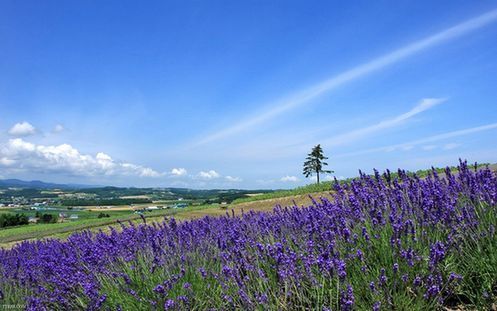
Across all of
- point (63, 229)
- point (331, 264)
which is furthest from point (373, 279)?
point (63, 229)

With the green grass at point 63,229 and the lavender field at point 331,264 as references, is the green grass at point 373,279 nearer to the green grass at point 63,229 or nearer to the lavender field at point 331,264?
the lavender field at point 331,264

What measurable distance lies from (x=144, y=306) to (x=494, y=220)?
9.32ft

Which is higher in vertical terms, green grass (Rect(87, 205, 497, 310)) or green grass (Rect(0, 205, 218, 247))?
green grass (Rect(87, 205, 497, 310))

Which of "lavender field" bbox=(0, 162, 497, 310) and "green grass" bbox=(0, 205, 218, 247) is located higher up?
"lavender field" bbox=(0, 162, 497, 310)

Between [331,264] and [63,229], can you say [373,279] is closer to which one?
[331,264]

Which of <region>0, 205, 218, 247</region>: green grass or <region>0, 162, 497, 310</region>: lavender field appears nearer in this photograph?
<region>0, 162, 497, 310</region>: lavender field

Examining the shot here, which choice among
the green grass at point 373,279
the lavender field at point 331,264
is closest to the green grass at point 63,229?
the lavender field at point 331,264

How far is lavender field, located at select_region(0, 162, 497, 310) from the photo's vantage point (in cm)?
249

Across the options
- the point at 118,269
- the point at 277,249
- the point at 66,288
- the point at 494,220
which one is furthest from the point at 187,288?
the point at 494,220

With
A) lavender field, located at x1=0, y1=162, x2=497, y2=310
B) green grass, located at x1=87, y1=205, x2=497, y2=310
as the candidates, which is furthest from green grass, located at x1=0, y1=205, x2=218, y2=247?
green grass, located at x1=87, y1=205, x2=497, y2=310

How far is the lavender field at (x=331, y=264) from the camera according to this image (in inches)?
98.0

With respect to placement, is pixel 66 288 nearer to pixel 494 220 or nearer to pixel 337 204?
pixel 337 204

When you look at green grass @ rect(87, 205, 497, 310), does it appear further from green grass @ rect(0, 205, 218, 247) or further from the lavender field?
green grass @ rect(0, 205, 218, 247)

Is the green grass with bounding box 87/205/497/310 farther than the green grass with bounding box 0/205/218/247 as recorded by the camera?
No
